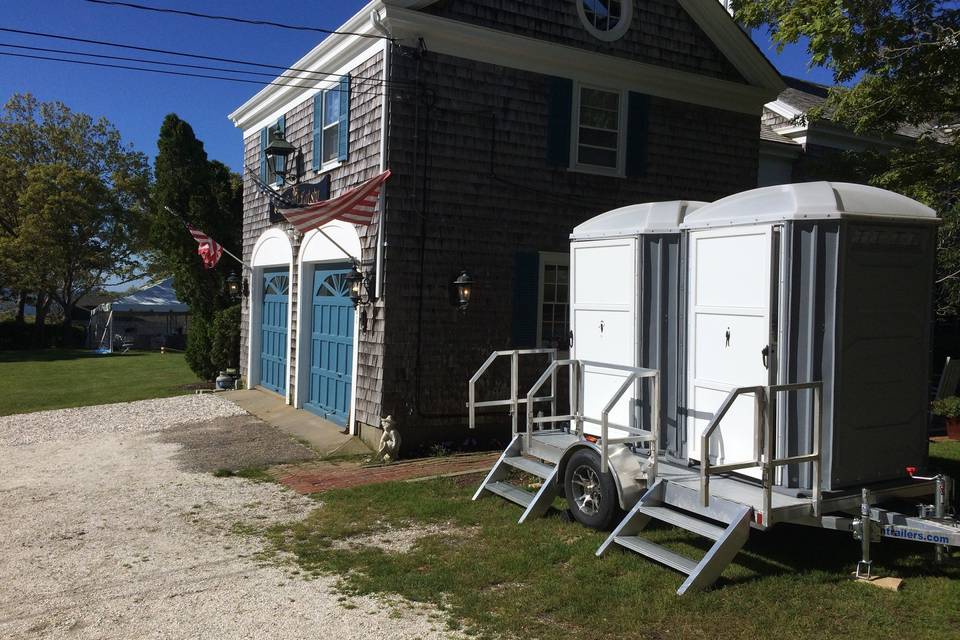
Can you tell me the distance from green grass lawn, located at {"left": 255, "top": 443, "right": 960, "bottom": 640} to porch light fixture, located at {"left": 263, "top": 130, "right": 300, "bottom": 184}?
624cm

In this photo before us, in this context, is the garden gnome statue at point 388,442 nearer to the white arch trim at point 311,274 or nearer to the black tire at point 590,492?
the white arch trim at point 311,274

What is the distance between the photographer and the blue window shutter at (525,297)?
10594 millimetres

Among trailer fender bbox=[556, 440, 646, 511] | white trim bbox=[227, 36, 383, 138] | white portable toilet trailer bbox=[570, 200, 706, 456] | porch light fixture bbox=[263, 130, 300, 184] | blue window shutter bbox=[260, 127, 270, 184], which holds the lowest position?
trailer fender bbox=[556, 440, 646, 511]

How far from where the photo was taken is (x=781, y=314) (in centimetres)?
549

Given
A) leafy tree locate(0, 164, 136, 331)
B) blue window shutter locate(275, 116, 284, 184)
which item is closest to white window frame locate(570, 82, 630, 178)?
blue window shutter locate(275, 116, 284, 184)

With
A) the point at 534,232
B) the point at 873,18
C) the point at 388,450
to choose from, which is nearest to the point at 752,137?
the point at 873,18

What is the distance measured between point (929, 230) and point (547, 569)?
3.71 metres

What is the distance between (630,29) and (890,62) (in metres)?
3.49

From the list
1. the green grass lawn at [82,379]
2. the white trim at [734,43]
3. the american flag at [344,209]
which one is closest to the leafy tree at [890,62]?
the white trim at [734,43]

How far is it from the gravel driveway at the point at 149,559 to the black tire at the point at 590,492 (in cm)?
189

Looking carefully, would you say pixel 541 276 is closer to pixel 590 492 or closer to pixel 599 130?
pixel 599 130

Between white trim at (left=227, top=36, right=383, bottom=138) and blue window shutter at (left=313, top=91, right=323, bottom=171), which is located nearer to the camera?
white trim at (left=227, top=36, right=383, bottom=138)

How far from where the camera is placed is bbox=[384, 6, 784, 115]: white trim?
977 centimetres

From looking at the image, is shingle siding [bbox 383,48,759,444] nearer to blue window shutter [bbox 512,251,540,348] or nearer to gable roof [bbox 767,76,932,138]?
blue window shutter [bbox 512,251,540,348]
